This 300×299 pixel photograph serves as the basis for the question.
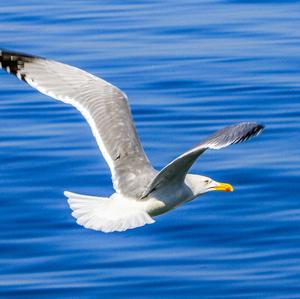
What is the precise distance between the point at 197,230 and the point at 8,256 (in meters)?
1.30

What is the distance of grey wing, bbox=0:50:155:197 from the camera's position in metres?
8.87

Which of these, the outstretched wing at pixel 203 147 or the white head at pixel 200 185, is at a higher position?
the outstretched wing at pixel 203 147

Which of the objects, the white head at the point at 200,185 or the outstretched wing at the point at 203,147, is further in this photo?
the white head at the point at 200,185

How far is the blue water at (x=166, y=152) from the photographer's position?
32.7 ft

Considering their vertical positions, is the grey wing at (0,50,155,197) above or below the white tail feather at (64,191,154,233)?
above

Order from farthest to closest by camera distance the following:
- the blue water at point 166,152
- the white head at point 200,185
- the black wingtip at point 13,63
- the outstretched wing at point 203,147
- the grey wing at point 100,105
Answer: the blue water at point 166,152 → the black wingtip at point 13,63 → the grey wing at point 100,105 → the white head at point 200,185 → the outstretched wing at point 203,147

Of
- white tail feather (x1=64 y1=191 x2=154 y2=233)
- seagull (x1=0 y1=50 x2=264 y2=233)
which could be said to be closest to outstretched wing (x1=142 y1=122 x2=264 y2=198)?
seagull (x1=0 y1=50 x2=264 y2=233)

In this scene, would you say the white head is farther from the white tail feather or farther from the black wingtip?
the black wingtip

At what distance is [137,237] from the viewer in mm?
10430

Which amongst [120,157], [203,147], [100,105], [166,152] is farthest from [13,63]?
[166,152]

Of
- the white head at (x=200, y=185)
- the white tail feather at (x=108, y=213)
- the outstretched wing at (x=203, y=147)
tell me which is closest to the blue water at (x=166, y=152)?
the white head at (x=200, y=185)

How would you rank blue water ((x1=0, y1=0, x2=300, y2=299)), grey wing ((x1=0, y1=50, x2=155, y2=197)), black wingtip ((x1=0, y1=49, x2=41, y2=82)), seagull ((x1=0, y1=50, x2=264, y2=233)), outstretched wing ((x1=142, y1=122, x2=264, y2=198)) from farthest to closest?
blue water ((x1=0, y1=0, x2=300, y2=299))
black wingtip ((x1=0, y1=49, x2=41, y2=82))
grey wing ((x1=0, y1=50, x2=155, y2=197))
seagull ((x1=0, y1=50, x2=264, y2=233))
outstretched wing ((x1=142, y1=122, x2=264, y2=198))

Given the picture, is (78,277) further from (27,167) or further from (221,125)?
(221,125)

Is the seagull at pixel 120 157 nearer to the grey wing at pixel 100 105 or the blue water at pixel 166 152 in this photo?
the grey wing at pixel 100 105
